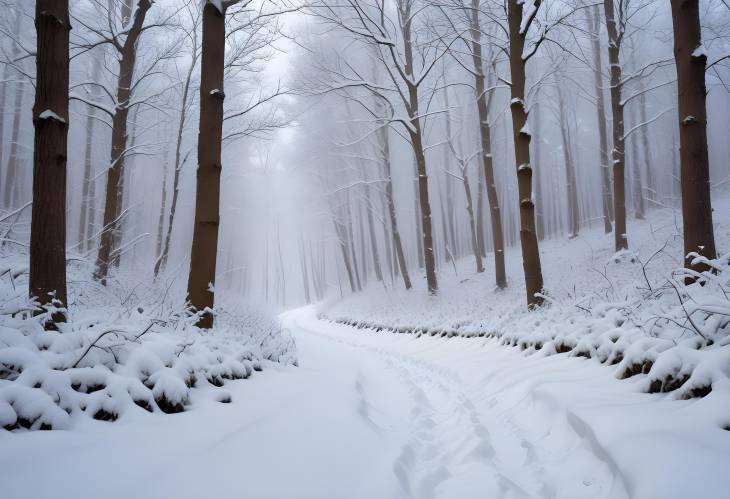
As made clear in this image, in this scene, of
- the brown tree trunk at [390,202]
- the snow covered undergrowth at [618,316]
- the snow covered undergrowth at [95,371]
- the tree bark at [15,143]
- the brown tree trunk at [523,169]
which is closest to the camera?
the snow covered undergrowth at [95,371]

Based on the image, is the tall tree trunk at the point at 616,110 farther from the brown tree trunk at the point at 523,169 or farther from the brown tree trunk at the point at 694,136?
the brown tree trunk at the point at 694,136

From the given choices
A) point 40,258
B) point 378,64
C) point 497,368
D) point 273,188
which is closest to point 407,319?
point 497,368

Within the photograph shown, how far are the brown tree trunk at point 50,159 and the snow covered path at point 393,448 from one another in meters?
1.85

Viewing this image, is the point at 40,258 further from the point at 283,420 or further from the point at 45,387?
the point at 283,420

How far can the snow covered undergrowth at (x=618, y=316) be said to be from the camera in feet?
9.17

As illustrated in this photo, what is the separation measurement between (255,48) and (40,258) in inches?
296

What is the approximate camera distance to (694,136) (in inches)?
201

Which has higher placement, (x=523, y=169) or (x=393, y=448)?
(x=523, y=169)

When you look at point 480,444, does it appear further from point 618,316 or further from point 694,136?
point 694,136

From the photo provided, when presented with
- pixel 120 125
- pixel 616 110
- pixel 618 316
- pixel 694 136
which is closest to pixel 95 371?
pixel 618 316

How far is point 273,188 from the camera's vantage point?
40812 mm

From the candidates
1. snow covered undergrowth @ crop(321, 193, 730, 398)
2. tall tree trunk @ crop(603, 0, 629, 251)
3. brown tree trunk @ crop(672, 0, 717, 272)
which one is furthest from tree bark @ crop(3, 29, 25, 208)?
brown tree trunk @ crop(672, 0, 717, 272)

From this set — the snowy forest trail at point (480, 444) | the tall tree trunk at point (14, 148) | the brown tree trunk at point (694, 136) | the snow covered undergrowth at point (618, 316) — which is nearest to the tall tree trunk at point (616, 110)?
the snow covered undergrowth at point (618, 316)

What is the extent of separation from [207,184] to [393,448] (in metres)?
3.83
